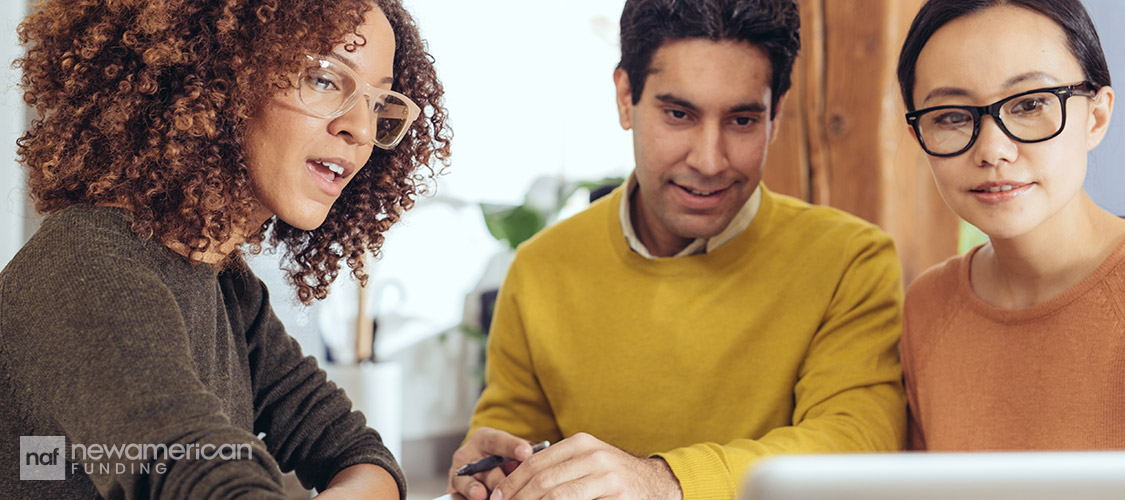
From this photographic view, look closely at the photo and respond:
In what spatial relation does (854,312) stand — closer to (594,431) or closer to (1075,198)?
(1075,198)

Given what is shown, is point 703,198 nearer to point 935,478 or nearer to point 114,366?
point 114,366

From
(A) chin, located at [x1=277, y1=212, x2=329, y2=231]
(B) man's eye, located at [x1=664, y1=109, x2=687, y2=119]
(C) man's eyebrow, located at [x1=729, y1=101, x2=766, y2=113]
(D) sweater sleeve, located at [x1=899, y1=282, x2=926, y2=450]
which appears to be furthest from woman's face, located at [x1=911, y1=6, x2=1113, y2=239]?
(A) chin, located at [x1=277, y1=212, x2=329, y2=231]

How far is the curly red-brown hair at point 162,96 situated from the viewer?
1044 millimetres

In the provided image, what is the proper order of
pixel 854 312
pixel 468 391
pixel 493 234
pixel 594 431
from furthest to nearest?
pixel 468 391 < pixel 493 234 < pixel 594 431 < pixel 854 312

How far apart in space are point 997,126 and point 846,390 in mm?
509

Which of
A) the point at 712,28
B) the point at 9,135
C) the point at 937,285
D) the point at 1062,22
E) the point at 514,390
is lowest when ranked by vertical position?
the point at 514,390

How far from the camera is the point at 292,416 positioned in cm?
133

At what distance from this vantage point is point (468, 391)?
4.27 meters

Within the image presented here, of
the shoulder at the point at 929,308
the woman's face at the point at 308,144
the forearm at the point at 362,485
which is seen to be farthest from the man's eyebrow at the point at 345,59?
the shoulder at the point at 929,308

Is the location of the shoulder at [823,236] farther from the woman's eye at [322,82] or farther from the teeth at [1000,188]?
the woman's eye at [322,82]

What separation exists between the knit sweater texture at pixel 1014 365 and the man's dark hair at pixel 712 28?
1.67 ft

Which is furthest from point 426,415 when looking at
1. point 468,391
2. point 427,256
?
point 427,256

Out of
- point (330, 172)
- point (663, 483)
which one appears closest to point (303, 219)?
point (330, 172)

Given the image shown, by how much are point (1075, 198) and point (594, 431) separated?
2.97ft
